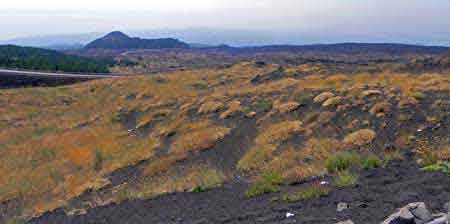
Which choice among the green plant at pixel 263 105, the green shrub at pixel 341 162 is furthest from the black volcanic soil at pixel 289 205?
the green plant at pixel 263 105

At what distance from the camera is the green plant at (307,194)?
980cm

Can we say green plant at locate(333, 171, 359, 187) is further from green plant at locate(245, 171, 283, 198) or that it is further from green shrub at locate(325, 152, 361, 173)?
green plant at locate(245, 171, 283, 198)

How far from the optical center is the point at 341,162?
37.8 ft

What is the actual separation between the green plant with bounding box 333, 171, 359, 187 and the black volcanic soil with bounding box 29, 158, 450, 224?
6.2 inches

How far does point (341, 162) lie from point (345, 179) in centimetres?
134

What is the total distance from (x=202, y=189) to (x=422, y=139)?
6.10m

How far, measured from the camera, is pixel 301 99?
19.5m

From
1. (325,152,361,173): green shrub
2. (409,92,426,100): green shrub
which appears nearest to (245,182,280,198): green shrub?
(325,152,361,173): green shrub

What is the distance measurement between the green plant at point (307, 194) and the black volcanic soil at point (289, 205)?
16 cm

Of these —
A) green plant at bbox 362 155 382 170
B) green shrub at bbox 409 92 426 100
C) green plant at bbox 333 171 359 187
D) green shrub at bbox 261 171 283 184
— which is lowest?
green shrub at bbox 261 171 283 184

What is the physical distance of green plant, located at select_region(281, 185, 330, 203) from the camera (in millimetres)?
9805

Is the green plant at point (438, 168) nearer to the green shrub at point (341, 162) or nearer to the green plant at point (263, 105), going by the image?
the green shrub at point (341, 162)

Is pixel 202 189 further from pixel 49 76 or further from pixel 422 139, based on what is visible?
pixel 49 76

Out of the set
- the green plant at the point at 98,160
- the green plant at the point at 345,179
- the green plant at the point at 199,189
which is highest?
the green plant at the point at 345,179
